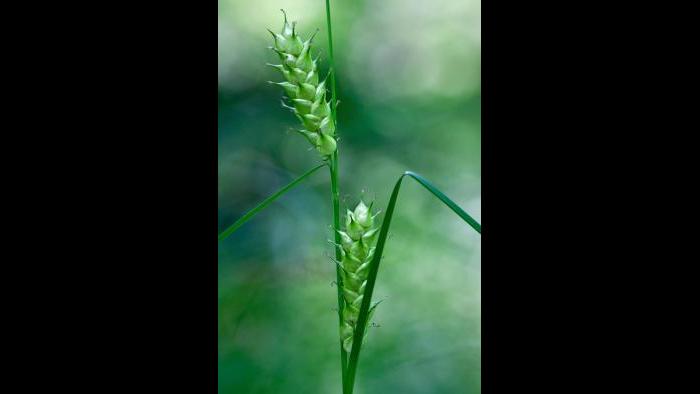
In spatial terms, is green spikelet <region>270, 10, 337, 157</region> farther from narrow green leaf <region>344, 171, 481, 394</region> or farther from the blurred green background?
the blurred green background

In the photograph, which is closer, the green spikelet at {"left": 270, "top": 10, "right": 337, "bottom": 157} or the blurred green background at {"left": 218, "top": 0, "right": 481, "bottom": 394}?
the green spikelet at {"left": 270, "top": 10, "right": 337, "bottom": 157}

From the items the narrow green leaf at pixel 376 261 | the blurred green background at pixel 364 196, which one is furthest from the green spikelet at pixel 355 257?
the blurred green background at pixel 364 196

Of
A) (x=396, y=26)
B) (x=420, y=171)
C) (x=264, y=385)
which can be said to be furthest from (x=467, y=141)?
(x=264, y=385)

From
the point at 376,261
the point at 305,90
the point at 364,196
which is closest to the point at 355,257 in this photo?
the point at 376,261


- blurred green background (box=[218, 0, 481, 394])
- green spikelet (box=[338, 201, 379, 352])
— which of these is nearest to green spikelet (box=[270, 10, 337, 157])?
green spikelet (box=[338, 201, 379, 352])

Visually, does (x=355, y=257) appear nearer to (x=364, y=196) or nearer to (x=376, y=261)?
(x=376, y=261)

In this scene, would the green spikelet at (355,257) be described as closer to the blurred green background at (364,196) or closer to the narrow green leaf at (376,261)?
the narrow green leaf at (376,261)
